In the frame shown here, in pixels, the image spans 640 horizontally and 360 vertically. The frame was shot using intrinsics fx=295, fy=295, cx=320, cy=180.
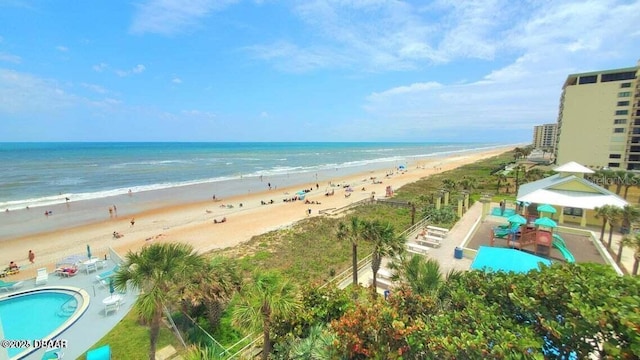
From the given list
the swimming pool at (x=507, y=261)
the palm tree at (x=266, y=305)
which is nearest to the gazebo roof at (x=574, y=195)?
the swimming pool at (x=507, y=261)

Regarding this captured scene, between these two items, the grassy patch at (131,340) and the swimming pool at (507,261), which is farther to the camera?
the swimming pool at (507,261)

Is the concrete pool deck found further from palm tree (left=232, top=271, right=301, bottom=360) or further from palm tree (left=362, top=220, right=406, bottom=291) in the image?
palm tree (left=362, top=220, right=406, bottom=291)

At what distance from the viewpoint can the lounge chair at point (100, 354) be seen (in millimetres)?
8580

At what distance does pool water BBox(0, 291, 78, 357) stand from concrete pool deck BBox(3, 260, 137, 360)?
1.63ft

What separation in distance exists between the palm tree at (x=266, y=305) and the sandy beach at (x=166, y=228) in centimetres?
1539

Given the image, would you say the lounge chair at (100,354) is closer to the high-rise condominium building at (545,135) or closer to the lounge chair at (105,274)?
the lounge chair at (105,274)

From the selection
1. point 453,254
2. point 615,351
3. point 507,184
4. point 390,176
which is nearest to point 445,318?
point 615,351

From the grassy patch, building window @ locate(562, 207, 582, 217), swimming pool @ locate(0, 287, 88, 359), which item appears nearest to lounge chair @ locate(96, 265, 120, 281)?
swimming pool @ locate(0, 287, 88, 359)

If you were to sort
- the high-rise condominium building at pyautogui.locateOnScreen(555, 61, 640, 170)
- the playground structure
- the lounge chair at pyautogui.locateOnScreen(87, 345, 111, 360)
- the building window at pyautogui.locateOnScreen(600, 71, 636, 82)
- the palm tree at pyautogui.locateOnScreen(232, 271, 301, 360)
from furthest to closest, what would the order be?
the building window at pyautogui.locateOnScreen(600, 71, 636, 82)
the high-rise condominium building at pyautogui.locateOnScreen(555, 61, 640, 170)
the playground structure
the lounge chair at pyautogui.locateOnScreen(87, 345, 111, 360)
the palm tree at pyautogui.locateOnScreen(232, 271, 301, 360)

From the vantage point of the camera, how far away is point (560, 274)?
5203mm

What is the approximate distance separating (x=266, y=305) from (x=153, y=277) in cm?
292

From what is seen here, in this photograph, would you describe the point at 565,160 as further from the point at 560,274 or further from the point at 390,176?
the point at 560,274

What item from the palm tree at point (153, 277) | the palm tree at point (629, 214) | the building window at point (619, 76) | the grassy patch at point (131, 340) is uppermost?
the building window at point (619, 76)

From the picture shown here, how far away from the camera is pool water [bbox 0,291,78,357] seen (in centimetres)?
1107
